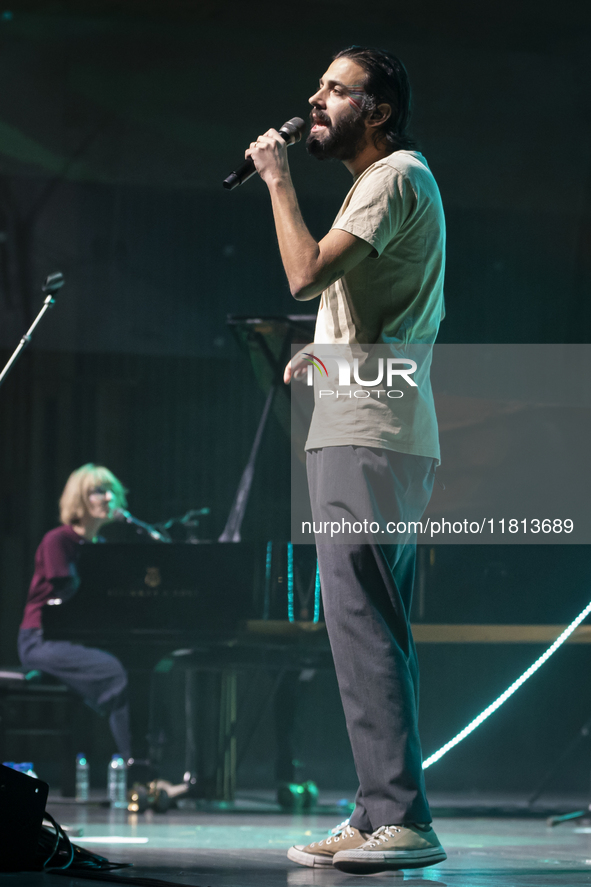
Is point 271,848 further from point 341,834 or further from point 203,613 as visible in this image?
point 203,613

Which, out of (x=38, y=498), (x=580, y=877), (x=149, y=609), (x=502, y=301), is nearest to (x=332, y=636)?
(x=580, y=877)

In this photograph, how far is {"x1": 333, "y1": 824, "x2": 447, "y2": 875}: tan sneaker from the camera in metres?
1.51

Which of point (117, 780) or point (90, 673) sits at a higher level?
point (90, 673)

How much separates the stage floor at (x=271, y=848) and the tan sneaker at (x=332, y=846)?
18mm

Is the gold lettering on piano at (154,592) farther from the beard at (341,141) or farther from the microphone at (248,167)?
the beard at (341,141)

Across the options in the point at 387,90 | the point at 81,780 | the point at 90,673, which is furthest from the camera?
the point at 81,780

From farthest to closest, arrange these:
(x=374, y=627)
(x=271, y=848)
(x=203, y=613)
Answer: (x=203, y=613) → (x=271, y=848) → (x=374, y=627)

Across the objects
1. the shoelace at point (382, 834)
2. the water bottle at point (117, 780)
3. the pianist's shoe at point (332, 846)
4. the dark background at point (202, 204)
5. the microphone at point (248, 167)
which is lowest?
the water bottle at point (117, 780)

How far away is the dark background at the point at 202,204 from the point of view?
6.29 meters

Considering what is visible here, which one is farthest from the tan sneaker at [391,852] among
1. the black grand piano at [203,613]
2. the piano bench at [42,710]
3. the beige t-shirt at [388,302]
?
the piano bench at [42,710]

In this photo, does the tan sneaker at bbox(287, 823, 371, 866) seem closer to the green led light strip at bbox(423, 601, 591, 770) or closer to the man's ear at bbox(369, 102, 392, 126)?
the green led light strip at bbox(423, 601, 591, 770)

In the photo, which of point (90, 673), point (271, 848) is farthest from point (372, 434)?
point (90, 673)

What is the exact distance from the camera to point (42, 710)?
5039 millimetres

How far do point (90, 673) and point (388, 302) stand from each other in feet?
10.1
